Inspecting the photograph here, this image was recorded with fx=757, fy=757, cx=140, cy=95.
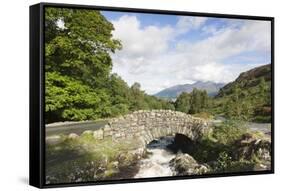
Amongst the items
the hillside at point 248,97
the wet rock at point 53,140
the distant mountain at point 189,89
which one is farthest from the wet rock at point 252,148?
the wet rock at point 53,140

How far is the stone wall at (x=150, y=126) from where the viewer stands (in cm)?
699

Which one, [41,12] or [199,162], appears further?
[199,162]

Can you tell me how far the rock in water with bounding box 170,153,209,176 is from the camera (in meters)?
7.34

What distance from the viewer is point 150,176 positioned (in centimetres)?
721

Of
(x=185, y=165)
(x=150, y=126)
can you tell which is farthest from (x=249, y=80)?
(x=150, y=126)

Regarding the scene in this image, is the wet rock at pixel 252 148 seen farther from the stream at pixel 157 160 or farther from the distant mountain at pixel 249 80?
the stream at pixel 157 160

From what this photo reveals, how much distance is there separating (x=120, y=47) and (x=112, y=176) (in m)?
1.20

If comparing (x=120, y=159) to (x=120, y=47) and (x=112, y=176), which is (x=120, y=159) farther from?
(x=120, y=47)

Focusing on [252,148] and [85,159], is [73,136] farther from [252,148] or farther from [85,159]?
[252,148]

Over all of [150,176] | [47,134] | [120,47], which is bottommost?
[150,176]

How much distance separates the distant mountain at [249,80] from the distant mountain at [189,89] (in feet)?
0.23

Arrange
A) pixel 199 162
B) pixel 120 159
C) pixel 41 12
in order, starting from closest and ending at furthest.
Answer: pixel 41 12 < pixel 120 159 < pixel 199 162

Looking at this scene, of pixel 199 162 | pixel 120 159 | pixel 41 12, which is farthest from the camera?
pixel 199 162

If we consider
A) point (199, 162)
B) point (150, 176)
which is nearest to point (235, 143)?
point (199, 162)
